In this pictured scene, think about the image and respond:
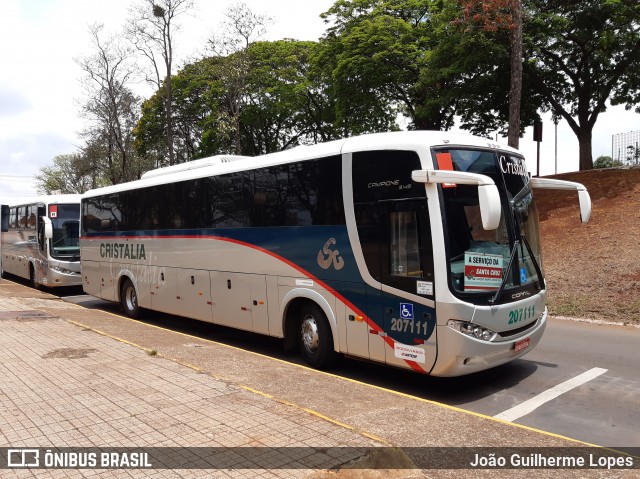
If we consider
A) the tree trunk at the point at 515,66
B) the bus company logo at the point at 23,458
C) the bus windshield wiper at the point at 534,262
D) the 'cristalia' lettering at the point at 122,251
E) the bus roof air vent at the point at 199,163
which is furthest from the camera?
the tree trunk at the point at 515,66

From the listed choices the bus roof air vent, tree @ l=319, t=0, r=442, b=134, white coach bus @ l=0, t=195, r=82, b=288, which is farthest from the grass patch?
white coach bus @ l=0, t=195, r=82, b=288

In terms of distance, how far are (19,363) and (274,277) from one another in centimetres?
387

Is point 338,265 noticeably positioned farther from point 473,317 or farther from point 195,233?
point 195,233

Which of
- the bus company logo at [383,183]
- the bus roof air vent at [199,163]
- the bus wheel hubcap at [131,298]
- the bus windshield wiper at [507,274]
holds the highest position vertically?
the bus roof air vent at [199,163]

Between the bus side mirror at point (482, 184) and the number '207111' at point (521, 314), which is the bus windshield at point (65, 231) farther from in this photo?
the number '207111' at point (521, 314)

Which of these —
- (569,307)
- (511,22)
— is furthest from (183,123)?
(569,307)

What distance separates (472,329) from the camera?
6.25m

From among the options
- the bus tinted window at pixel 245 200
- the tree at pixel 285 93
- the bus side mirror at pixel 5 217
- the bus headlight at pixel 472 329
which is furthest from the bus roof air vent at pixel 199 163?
the tree at pixel 285 93

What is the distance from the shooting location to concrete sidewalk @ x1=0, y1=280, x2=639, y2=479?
4176mm

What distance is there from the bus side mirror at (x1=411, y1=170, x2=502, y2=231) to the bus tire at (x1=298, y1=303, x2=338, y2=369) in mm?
2785

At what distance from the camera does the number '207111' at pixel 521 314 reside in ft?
21.8

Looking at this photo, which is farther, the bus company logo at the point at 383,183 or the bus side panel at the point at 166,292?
the bus side panel at the point at 166,292

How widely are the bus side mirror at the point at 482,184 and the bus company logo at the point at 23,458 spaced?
15.2ft

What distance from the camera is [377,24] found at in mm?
27188
